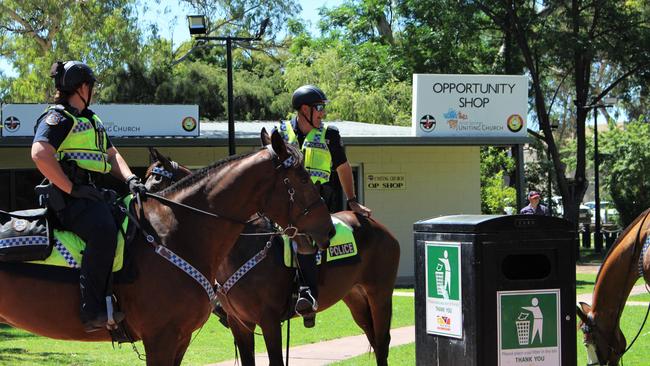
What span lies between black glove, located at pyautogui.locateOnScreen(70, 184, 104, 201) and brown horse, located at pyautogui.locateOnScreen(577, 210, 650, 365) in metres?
4.79

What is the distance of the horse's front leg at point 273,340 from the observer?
722cm

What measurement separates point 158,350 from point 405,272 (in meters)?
17.5

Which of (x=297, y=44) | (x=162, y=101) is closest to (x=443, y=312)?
(x=162, y=101)

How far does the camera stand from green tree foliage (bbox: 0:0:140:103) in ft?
88.6

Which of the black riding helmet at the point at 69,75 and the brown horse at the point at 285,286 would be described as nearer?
the black riding helmet at the point at 69,75

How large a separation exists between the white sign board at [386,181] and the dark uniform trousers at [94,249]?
55.8ft

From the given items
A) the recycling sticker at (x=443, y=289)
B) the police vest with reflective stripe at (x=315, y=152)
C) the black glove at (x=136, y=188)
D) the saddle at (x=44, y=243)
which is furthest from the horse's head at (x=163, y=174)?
the recycling sticker at (x=443, y=289)

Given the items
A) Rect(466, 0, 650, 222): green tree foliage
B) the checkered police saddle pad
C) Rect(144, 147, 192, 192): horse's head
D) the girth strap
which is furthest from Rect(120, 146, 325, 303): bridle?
Rect(466, 0, 650, 222): green tree foliage

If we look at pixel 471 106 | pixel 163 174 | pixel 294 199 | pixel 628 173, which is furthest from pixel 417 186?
pixel 628 173

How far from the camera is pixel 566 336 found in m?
5.88

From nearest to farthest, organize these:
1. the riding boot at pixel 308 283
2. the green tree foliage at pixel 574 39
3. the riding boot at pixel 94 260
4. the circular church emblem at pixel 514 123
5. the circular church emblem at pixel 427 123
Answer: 1. the riding boot at pixel 94 260
2. the riding boot at pixel 308 283
3. the circular church emblem at pixel 427 123
4. the circular church emblem at pixel 514 123
5. the green tree foliage at pixel 574 39

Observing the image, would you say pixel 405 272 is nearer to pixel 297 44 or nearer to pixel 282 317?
pixel 282 317

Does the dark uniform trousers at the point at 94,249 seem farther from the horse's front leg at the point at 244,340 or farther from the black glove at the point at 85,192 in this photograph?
the horse's front leg at the point at 244,340

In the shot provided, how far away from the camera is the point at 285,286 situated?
293 inches
